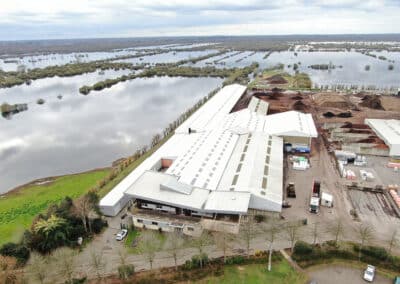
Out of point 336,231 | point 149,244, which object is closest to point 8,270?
point 149,244

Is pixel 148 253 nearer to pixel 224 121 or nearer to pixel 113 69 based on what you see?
pixel 224 121

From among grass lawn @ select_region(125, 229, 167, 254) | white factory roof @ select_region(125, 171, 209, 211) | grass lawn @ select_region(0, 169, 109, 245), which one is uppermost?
white factory roof @ select_region(125, 171, 209, 211)

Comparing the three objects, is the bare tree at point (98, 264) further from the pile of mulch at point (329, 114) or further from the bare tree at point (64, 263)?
the pile of mulch at point (329, 114)

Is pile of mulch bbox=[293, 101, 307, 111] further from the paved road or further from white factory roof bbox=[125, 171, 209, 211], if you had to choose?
the paved road

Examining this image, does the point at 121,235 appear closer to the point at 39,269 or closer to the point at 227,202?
the point at 39,269

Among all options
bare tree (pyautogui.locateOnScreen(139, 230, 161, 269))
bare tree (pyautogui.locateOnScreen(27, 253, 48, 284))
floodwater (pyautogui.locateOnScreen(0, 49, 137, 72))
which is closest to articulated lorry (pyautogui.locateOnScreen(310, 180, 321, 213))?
bare tree (pyautogui.locateOnScreen(139, 230, 161, 269))

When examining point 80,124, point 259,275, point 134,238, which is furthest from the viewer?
point 80,124
